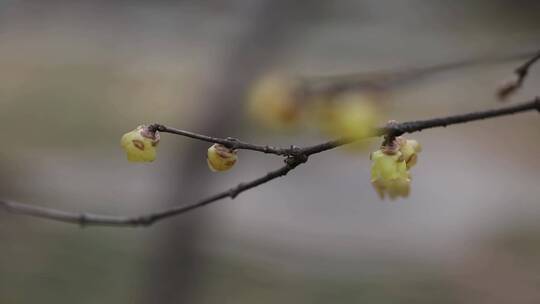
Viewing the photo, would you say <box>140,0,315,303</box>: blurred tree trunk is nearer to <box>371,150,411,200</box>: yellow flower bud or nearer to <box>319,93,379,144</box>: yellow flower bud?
<box>319,93,379,144</box>: yellow flower bud

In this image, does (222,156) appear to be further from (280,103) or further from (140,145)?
(280,103)

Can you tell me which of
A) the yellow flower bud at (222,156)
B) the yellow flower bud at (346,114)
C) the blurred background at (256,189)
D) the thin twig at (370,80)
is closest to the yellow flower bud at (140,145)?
the yellow flower bud at (222,156)

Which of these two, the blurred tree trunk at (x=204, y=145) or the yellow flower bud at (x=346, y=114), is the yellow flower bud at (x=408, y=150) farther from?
the blurred tree trunk at (x=204, y=145)

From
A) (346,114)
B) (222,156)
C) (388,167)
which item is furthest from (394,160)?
(346,114)

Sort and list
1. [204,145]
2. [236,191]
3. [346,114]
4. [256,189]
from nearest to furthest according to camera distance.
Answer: [236,191]
[346,114]
[204,145]
[256,189]

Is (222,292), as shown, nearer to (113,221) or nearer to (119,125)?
(119,125)

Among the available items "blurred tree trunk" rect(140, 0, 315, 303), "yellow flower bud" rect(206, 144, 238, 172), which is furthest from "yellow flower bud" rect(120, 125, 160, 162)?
"blurred tree trunk" rect(140, 0, 315, 303)

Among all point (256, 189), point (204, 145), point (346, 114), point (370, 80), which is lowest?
point (346, 114)
